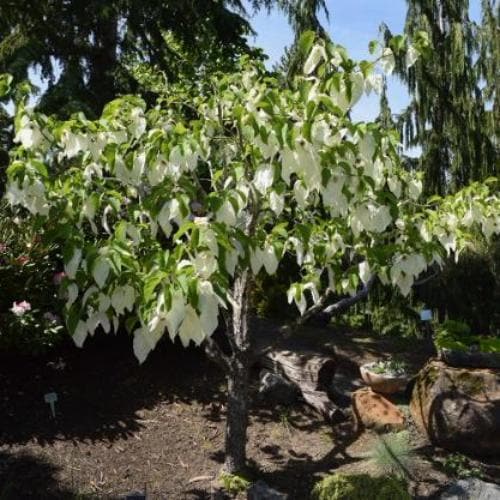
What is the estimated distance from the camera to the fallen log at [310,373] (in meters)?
5.06

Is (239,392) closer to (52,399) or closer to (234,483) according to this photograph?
(234,483)

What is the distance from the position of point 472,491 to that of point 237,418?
1.58m

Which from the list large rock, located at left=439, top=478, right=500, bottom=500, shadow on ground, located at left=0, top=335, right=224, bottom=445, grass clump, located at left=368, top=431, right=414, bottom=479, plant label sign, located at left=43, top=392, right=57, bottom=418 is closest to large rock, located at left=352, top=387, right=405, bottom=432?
grass clump, located at left=368, top=431, right=414, bottom=479

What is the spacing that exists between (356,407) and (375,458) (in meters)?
0.76

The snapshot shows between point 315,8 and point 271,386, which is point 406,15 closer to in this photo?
point 315,8

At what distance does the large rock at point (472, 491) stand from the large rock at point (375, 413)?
87 cm

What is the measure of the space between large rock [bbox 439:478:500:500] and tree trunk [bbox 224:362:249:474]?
1.34 m

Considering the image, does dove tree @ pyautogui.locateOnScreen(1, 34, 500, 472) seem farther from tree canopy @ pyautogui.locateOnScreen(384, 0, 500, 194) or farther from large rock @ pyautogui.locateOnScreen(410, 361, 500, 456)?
tree canopy @ pyautogui.locateOnScreen(384, 0, 500, 194)

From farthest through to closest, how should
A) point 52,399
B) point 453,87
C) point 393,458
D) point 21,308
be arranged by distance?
point 453,87 → point 21,308 → point 52,399 → point 393,458

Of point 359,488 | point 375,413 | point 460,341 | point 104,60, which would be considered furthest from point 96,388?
point 104,60

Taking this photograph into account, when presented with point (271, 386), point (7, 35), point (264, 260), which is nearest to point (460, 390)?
point (271, 386)

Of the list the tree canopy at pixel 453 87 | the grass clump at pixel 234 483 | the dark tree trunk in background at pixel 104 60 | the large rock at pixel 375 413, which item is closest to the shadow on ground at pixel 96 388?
the grass clump at pixel 234 483

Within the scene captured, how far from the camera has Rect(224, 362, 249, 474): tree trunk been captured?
3.99 metres

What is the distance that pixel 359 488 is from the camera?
3682 mm
